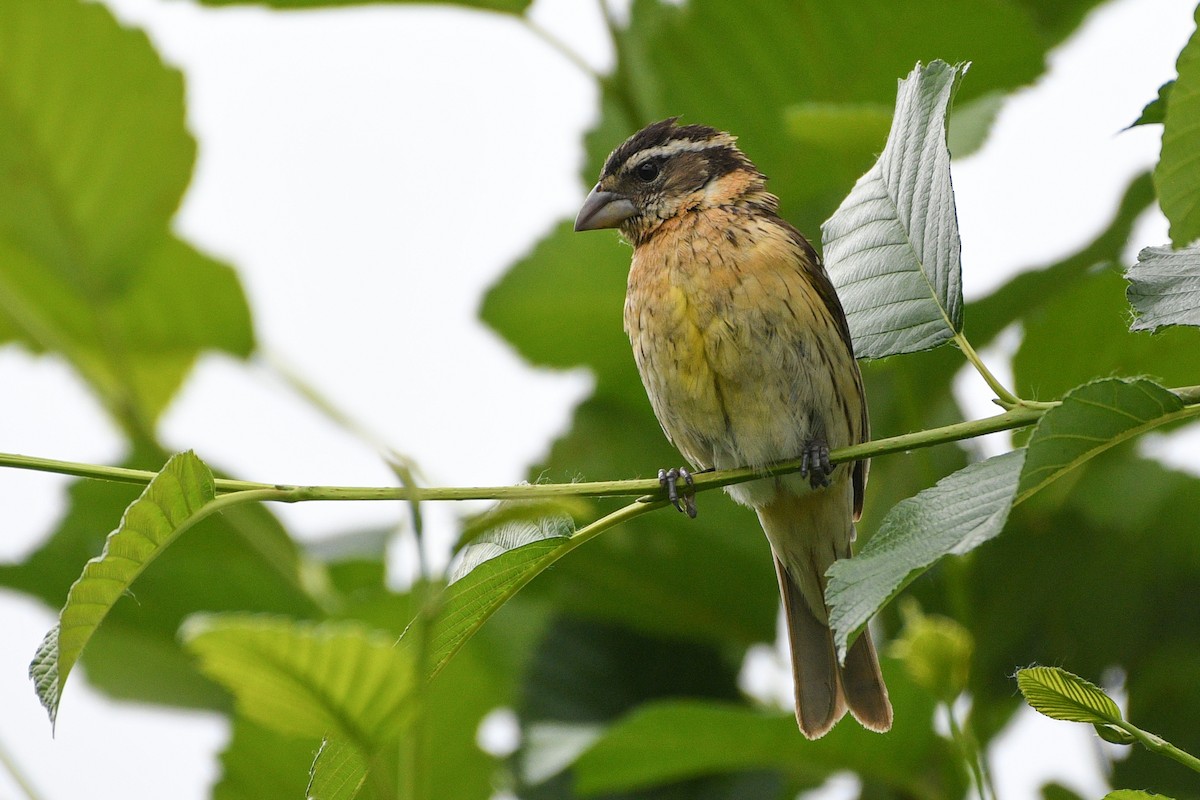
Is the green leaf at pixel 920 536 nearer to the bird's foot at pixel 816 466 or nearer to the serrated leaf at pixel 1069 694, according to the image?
the serrated leaf at pixel 1069 694

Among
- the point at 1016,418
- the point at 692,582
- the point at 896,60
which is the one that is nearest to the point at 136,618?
the point at 692,582

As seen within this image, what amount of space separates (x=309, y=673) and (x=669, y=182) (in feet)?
10.00

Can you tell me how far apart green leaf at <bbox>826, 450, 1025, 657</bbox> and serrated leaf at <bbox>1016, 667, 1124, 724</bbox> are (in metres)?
0.16

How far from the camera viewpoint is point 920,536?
1.67 meters

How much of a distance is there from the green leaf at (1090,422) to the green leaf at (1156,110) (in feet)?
2.21

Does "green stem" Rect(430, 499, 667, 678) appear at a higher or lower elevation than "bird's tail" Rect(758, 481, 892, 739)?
higher

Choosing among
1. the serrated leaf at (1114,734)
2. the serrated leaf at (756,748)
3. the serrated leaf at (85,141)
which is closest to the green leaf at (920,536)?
the serrated leaf at (1114,734)

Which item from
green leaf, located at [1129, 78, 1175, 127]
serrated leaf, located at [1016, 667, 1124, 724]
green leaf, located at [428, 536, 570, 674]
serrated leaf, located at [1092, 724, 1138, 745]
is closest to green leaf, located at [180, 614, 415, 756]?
green leaf, located at [428, 536, 570, 674]

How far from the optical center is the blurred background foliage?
309 centimetres

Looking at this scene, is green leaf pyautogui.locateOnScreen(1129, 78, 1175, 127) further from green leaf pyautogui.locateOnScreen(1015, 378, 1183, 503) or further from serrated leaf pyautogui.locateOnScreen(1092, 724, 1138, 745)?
serrated leaf pyautogui.locateOnScreen(1092, 724, 1138, 745)

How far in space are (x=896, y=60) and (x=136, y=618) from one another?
2559 mm

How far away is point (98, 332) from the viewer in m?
3.78

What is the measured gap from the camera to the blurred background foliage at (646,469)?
10.1 feet

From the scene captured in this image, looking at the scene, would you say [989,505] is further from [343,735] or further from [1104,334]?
[1104,334]
